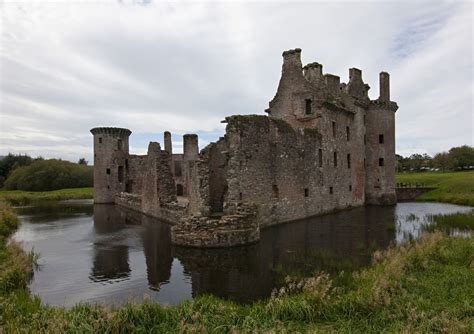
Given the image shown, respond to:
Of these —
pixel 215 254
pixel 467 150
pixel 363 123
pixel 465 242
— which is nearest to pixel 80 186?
pixel 363 123

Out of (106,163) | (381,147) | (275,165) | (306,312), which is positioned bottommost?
(306,312)

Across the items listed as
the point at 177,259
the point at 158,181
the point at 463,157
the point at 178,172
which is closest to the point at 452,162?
the point at 463,157

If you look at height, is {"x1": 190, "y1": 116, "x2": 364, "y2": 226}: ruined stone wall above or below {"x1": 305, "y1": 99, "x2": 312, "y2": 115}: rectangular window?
below

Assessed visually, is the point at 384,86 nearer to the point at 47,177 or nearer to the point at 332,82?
the point at 332,82

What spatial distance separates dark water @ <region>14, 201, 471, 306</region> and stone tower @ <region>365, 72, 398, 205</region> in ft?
39.5

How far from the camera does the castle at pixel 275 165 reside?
56.9 feet

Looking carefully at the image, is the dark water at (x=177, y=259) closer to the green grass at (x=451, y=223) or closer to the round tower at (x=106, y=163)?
the green grass at (x=451, y=223)

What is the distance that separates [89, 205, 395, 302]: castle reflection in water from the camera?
32.7ft

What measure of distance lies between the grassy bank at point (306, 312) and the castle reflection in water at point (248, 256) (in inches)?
66.9

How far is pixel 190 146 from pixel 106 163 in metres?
10.2

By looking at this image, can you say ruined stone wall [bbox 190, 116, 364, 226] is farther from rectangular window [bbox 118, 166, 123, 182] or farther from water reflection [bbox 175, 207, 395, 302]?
rectangular window [bbox 118, 166, 123, 182]

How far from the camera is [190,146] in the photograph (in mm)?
35562

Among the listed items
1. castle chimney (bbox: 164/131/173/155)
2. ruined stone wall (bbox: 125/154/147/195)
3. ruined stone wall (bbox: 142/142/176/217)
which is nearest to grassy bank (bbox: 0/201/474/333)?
ruined stone wall (bbox: 142/142/176/217)

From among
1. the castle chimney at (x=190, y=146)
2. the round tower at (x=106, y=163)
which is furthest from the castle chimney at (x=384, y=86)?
the round tower at (x=106, y=163)
